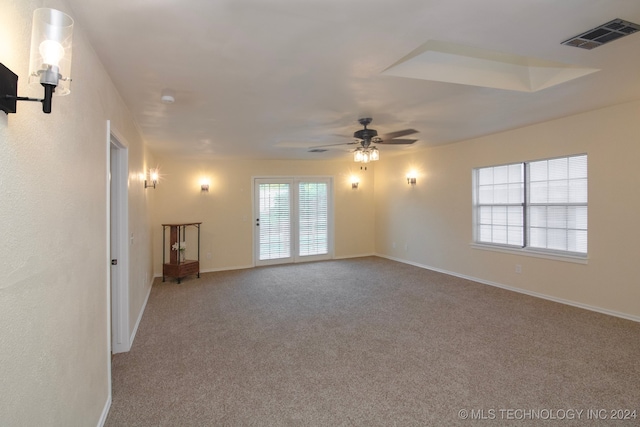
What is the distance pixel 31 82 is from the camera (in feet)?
3.49

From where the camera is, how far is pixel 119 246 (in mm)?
3160

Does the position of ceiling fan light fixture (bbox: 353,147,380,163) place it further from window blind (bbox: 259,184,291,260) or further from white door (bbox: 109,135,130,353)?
window blind (bbox: 259,184,291,260)

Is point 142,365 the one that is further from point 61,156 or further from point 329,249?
point 329,249

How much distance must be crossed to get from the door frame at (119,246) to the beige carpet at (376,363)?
246 millimetres

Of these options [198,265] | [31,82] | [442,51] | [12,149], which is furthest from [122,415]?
[198,265]

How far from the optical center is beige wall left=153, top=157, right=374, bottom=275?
657cm

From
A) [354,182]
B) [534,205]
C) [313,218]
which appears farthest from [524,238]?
[313,218]

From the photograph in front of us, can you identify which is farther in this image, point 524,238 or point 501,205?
point 501,205

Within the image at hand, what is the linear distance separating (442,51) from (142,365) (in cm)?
379

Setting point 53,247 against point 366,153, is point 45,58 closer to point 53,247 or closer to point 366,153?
point 53,247

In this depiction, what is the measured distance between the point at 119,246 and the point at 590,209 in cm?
543

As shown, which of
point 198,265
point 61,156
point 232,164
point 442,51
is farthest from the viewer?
point 232,164

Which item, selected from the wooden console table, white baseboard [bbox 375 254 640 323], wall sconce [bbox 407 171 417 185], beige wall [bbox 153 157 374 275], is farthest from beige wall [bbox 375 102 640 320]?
the wooden console table

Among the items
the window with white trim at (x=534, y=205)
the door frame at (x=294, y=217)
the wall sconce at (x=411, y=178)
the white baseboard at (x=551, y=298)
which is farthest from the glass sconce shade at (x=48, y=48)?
the wall sconce at (x=411, y=178)
